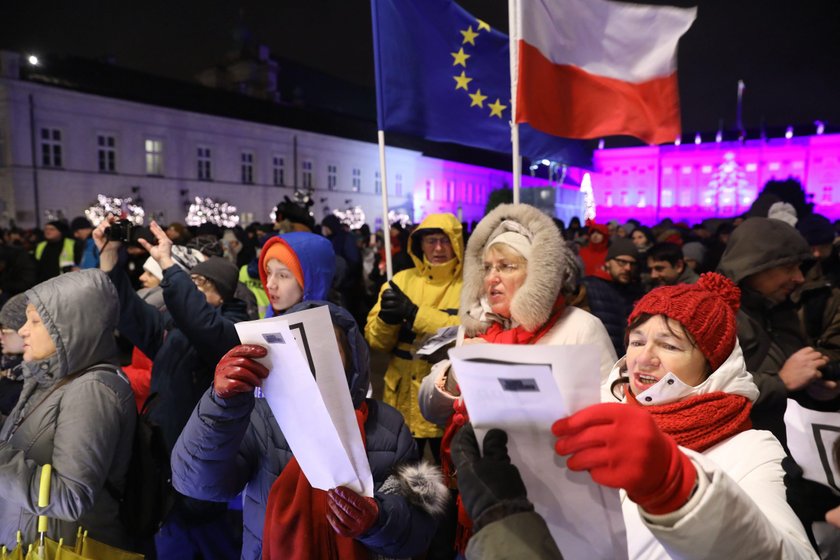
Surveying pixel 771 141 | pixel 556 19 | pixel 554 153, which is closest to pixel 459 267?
pixel 554 153

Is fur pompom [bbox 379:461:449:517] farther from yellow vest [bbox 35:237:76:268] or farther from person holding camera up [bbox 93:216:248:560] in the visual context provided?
yellow vest [bbox 35:237:76:268]

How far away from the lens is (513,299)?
2650 mm

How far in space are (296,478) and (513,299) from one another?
129 cm

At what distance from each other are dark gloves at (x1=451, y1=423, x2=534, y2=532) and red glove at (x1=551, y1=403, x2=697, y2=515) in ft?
0.40

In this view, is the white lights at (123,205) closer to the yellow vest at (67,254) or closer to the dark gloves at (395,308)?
the yellow vest at (67,254)

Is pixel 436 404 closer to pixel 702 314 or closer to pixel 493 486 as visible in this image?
pixel 702 314

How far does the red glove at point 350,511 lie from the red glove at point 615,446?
81 centimetres

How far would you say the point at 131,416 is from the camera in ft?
7.80

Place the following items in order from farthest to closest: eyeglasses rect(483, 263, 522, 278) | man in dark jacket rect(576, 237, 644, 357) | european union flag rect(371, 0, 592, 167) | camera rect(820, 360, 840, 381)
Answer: european union flag rect(371, 0, 592, 167)
man in dark jacket rect(576, 237, 644, 357)
eyeglasses rect(483, 263, 522, 278)
camera rect(820, 360, 840, 381)

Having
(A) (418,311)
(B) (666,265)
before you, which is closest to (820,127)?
(B) (666,265)

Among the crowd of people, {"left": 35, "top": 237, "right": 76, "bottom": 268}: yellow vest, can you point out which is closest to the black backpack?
the crowd of people

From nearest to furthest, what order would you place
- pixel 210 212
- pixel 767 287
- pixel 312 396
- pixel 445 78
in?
pixel 312 396 → pixel 767 287 → pixel 445 78 → pixel 210 212

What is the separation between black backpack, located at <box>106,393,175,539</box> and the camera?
2350 millimetres

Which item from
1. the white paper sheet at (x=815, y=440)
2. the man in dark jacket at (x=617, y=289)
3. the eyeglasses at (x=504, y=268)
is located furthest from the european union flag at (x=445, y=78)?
the white paper sheet at (x=815, y=440)
